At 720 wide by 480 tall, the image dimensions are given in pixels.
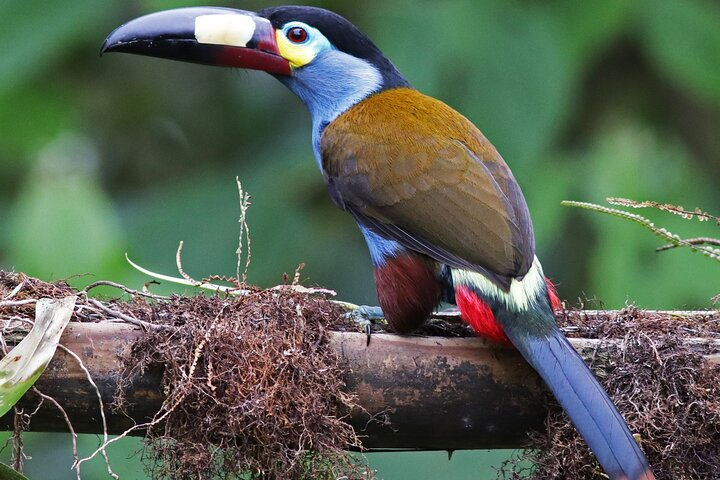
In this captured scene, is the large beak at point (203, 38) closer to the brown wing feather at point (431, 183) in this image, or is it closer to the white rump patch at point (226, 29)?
the white rump patch at point (226, 29)

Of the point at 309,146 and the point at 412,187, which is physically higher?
the point at 412,187

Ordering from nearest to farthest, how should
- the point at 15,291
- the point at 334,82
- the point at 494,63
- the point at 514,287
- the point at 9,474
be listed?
the point at 9,474, the point at 15,291, the point at 514,287, the point at 334,82, the point at 494,63

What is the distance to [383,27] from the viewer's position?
492cm

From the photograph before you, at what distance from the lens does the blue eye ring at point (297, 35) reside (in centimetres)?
403

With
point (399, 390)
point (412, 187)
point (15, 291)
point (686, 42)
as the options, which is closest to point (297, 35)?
point (412, 187)

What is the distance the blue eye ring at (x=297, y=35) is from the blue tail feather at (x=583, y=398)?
A: 5.26 ft

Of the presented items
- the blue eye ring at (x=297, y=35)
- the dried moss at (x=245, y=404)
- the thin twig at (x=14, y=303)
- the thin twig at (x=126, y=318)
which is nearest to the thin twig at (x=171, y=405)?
the dried moss at (x=245, y=404)

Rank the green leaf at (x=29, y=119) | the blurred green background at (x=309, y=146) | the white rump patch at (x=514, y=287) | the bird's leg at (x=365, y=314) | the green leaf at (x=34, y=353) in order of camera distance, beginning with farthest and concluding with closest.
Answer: the green leaf at (x=29, y=119), the blurred green background at (x=309, y=146), the bird's leg at (x=365, y=314), the white rump patch at (x=514, y=287), the green leaf at (x=34, y=353)

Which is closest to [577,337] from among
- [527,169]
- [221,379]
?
[221,379]

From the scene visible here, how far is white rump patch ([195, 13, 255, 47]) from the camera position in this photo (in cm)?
388

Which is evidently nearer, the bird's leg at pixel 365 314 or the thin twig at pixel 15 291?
the thin twig at pixel 15 291

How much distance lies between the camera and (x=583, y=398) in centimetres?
264

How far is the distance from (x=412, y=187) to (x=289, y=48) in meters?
0.96

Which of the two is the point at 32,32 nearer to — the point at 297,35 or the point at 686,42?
the point at 297,35
